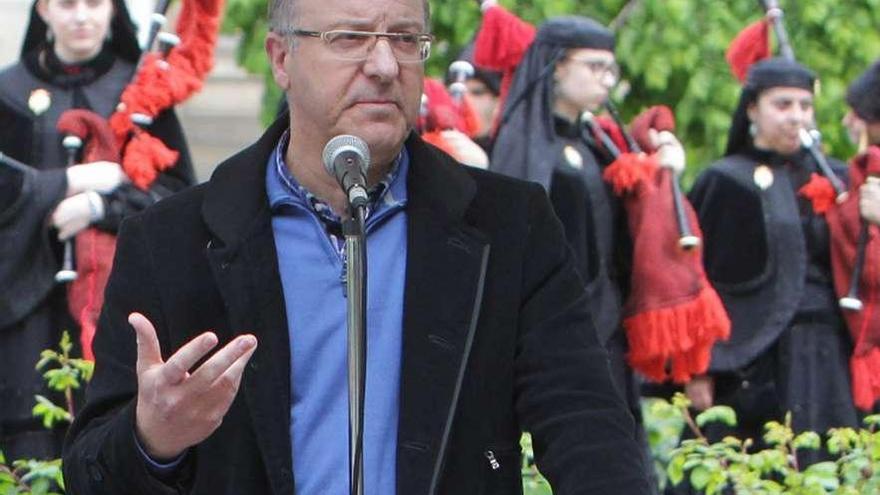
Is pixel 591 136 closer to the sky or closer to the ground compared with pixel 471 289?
closer to the ground

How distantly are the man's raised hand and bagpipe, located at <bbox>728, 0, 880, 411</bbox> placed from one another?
575 centimetres

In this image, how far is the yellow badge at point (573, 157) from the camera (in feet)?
29.7

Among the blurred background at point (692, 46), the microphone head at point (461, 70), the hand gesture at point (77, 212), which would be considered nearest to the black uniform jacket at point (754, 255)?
the microphone head at point (461, 70)

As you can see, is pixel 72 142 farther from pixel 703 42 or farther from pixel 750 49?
pixel 703 42

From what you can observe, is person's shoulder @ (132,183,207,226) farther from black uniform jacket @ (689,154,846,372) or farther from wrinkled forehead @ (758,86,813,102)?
wrinkled forehead @ (758,86,813,102)

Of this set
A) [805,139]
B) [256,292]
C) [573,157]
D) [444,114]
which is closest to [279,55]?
[256,292]

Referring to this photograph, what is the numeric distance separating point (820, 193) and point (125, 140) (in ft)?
8.45

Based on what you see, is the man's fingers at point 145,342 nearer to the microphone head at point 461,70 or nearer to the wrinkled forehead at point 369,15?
the wrinkled forehead at point 369,15

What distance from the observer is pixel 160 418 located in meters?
3.80

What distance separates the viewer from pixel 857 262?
927 centimetres

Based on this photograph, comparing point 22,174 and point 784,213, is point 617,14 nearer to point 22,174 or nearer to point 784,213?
point 784,213

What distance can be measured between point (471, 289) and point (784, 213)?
5.51 metres

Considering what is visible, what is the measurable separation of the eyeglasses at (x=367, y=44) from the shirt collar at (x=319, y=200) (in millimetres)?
198

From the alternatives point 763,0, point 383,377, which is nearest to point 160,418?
point 383,377
